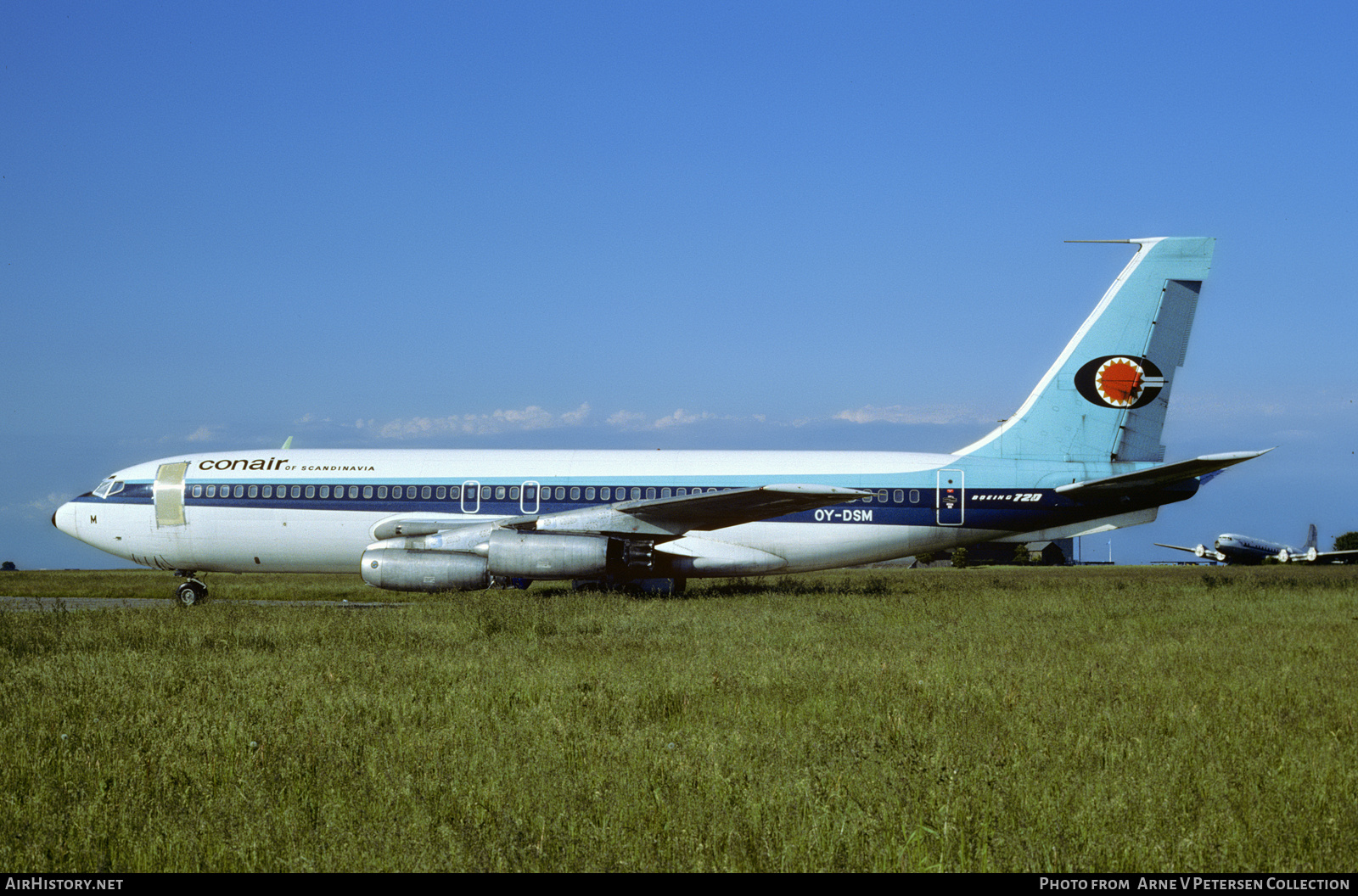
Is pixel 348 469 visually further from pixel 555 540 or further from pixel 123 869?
pixel 123 869

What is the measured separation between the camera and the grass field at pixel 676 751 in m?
4.56

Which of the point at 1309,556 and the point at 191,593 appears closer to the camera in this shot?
the point at 191,593

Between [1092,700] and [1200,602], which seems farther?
[1200,602]

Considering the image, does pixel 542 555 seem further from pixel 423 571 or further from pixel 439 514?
pixel 439 514

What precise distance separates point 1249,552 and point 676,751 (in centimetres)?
6285

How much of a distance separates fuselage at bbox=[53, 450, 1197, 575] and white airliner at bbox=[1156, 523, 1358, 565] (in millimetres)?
45570

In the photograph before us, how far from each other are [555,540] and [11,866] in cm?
1403

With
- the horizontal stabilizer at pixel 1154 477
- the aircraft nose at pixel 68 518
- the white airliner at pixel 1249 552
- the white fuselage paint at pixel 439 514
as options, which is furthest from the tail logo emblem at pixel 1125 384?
the white airliner at pixel 1249 552

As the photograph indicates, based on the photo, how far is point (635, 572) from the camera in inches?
790

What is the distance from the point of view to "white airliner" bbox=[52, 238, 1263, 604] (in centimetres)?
2022

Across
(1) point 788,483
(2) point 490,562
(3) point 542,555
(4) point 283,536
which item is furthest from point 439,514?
(1) point 788,483

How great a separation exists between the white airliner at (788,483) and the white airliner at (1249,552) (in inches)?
1736

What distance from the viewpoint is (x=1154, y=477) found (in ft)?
62.2
